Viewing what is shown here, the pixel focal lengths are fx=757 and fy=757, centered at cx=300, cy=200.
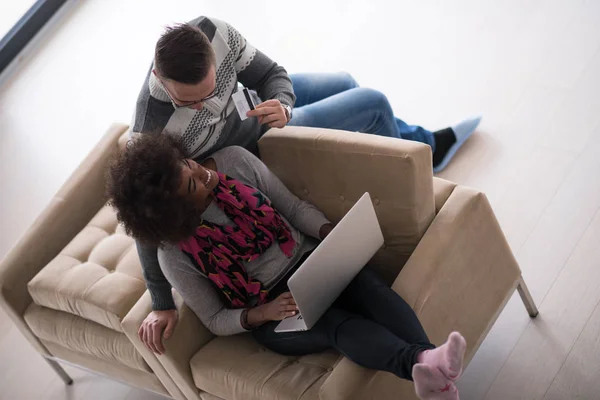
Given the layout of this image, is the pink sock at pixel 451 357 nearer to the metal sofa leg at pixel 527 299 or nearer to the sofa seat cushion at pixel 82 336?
the metal sofa leg at pixel 527 299

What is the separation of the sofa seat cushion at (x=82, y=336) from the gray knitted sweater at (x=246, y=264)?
0.39 m

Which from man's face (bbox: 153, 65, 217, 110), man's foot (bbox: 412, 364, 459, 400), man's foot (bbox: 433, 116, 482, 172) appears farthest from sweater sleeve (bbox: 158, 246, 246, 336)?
man's foot (bbox: 433, 116, 482, 172)

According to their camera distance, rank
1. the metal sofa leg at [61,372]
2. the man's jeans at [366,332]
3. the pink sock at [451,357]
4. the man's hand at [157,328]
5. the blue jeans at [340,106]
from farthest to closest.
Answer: the metal sofa leg at [61,372]
the blue jeans at [340,106]
the man's hand at [157,328]
the man's jeans at [366,332]
the pink sock at [451,357]

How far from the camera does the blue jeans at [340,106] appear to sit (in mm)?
2492

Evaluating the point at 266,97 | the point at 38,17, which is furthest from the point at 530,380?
the point at 38,17

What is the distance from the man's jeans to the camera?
1713 mm

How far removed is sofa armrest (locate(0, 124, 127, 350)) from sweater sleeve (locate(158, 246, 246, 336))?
0.78m

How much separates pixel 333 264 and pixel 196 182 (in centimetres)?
42

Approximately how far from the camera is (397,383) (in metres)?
1.85

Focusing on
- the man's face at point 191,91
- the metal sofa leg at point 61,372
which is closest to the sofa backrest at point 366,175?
the man's face at point 191,91

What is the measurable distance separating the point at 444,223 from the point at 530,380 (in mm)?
565

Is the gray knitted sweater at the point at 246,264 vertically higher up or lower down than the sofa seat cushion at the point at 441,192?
lower down

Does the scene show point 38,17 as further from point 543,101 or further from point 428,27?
point 543,101

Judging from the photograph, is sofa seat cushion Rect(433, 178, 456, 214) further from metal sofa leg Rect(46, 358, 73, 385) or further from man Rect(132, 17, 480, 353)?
metal sofa leg Rect(46, 358, 73, 385)
